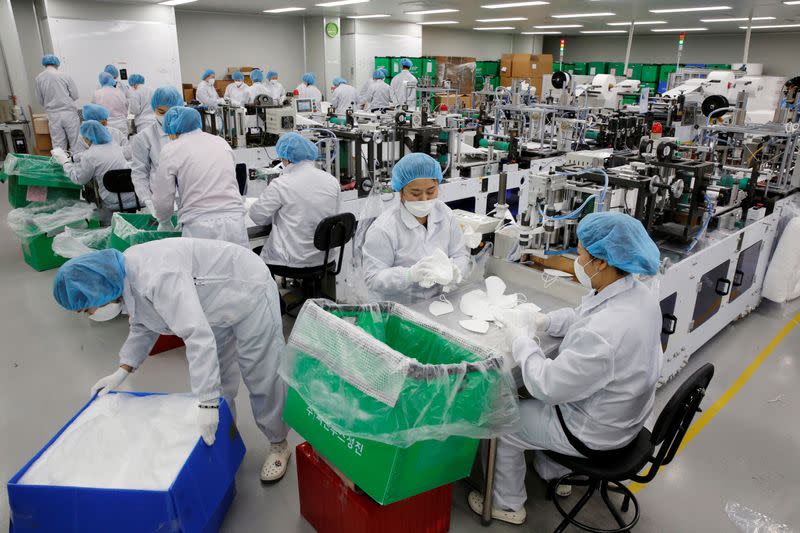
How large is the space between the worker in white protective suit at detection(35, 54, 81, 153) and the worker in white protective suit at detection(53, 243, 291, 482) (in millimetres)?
6137

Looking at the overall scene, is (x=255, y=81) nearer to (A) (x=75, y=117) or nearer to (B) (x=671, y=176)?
(A) (x=75, y=117)

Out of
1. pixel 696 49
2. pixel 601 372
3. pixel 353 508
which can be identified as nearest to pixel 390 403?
pixel 353 508

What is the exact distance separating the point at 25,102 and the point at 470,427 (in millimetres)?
9138

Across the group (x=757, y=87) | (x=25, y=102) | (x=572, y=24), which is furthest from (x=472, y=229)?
(x=572, y=24)

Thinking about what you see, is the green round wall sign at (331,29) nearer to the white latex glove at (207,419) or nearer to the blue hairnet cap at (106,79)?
the blue hairnet cap at (106,79)

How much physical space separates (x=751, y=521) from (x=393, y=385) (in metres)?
1.67

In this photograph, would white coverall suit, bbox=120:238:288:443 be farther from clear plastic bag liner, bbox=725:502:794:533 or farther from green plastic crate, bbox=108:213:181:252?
clear plastic bag liner, bbox=725:502:794:533

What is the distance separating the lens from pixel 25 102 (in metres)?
7.96

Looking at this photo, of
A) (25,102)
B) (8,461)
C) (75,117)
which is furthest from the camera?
(25,102)

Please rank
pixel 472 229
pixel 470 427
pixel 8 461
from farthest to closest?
pixel 472 229, pixel 8 461, pixel 470 427

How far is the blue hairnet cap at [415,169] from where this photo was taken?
2352 mm

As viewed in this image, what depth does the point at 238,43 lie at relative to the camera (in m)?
10.1

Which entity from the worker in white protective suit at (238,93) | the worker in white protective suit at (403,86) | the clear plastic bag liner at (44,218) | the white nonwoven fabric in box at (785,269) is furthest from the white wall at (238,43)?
the white nonwoven fabric in box at (785,269)

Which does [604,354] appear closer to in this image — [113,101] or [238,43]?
[113,101]
